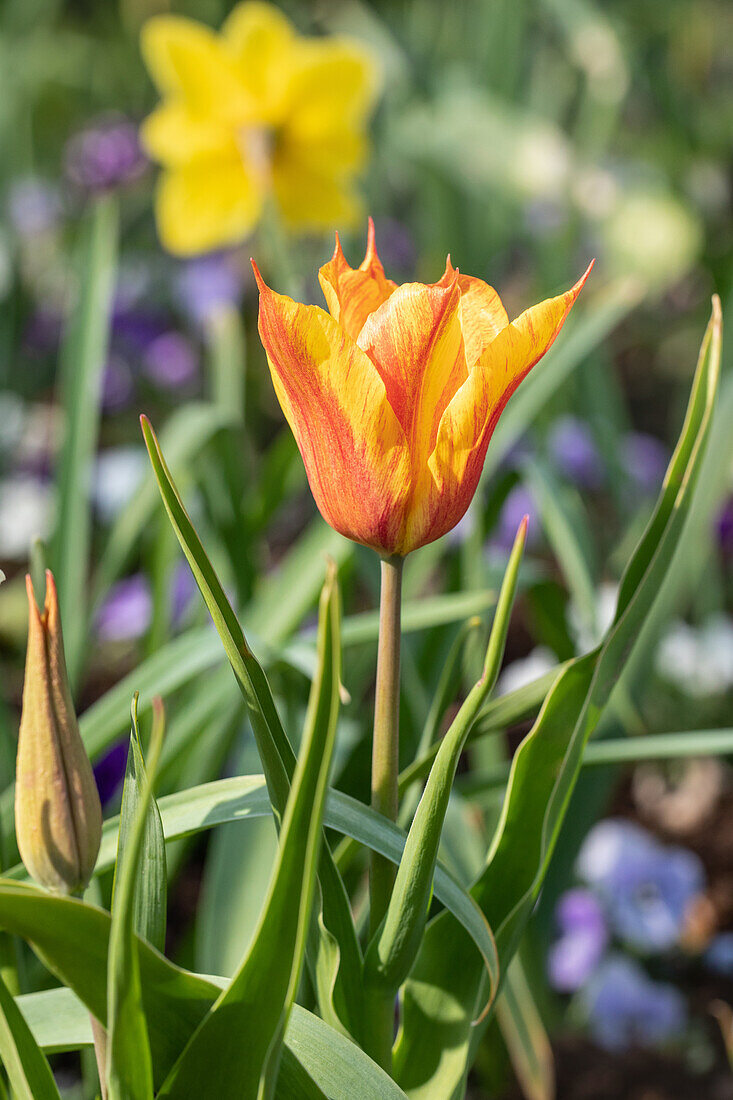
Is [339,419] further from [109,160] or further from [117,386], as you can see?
[109,160]

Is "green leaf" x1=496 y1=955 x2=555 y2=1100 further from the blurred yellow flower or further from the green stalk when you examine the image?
the blurred yellow flower

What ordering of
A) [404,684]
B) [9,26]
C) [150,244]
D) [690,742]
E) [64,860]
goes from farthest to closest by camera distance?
[9,26] → [150,244] → [404,684] → [690,742] → [64,860]

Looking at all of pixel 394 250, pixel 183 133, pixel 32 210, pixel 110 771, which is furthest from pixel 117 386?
pixel 110 771

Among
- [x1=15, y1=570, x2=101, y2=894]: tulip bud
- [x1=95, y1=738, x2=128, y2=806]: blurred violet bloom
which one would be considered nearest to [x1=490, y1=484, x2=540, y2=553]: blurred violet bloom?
[x1=95, y1=738, x2=128, y2=806]: blurred violet bloom

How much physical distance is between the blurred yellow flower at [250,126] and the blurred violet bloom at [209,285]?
47cm

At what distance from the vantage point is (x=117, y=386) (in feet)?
7.14

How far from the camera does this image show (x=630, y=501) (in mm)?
1328

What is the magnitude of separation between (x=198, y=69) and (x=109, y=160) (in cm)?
92

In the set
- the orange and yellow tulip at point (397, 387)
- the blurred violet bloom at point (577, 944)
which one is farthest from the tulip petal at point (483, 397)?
the blurred violet bloom at point (577, 944)

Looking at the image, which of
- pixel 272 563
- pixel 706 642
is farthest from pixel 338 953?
pixel 272 563

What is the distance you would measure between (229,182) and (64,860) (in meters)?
1.26

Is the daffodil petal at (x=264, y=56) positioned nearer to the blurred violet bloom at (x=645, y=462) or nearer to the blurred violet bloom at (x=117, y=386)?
the blurred violet bloom at (x=645, y=462)

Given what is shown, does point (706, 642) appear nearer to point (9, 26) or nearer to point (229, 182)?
point (229, 182)

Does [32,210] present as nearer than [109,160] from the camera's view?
No
